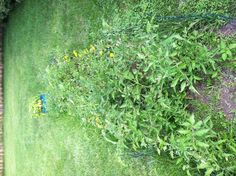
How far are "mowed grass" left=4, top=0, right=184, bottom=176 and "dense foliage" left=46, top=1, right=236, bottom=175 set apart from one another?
47cm

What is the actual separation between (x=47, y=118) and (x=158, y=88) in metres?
3.06

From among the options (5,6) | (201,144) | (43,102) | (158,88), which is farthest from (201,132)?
(5,6)

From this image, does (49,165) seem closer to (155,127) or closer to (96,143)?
(96,143)

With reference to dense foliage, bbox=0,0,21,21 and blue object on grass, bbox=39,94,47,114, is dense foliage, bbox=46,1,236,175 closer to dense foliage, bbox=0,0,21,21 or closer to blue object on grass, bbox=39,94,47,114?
blue object on grass, bbox=39,94,47,114

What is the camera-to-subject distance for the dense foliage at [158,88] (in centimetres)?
249

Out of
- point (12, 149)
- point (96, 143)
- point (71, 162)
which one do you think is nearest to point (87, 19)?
point (96, 143)

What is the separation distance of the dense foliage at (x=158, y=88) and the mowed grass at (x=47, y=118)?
0.47 meters

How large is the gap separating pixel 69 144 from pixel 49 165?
79 cm

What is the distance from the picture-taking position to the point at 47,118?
17.9 feet

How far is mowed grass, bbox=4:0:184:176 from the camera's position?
4.21m

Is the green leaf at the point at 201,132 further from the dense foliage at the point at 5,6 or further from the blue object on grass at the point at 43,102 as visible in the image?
the dense foliage at the point at 5,6

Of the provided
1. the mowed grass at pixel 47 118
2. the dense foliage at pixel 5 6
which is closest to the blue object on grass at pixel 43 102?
the mowed grass at pixel 47 118

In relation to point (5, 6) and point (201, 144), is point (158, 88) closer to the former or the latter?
point (201, 144)

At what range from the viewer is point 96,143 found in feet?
14.2
